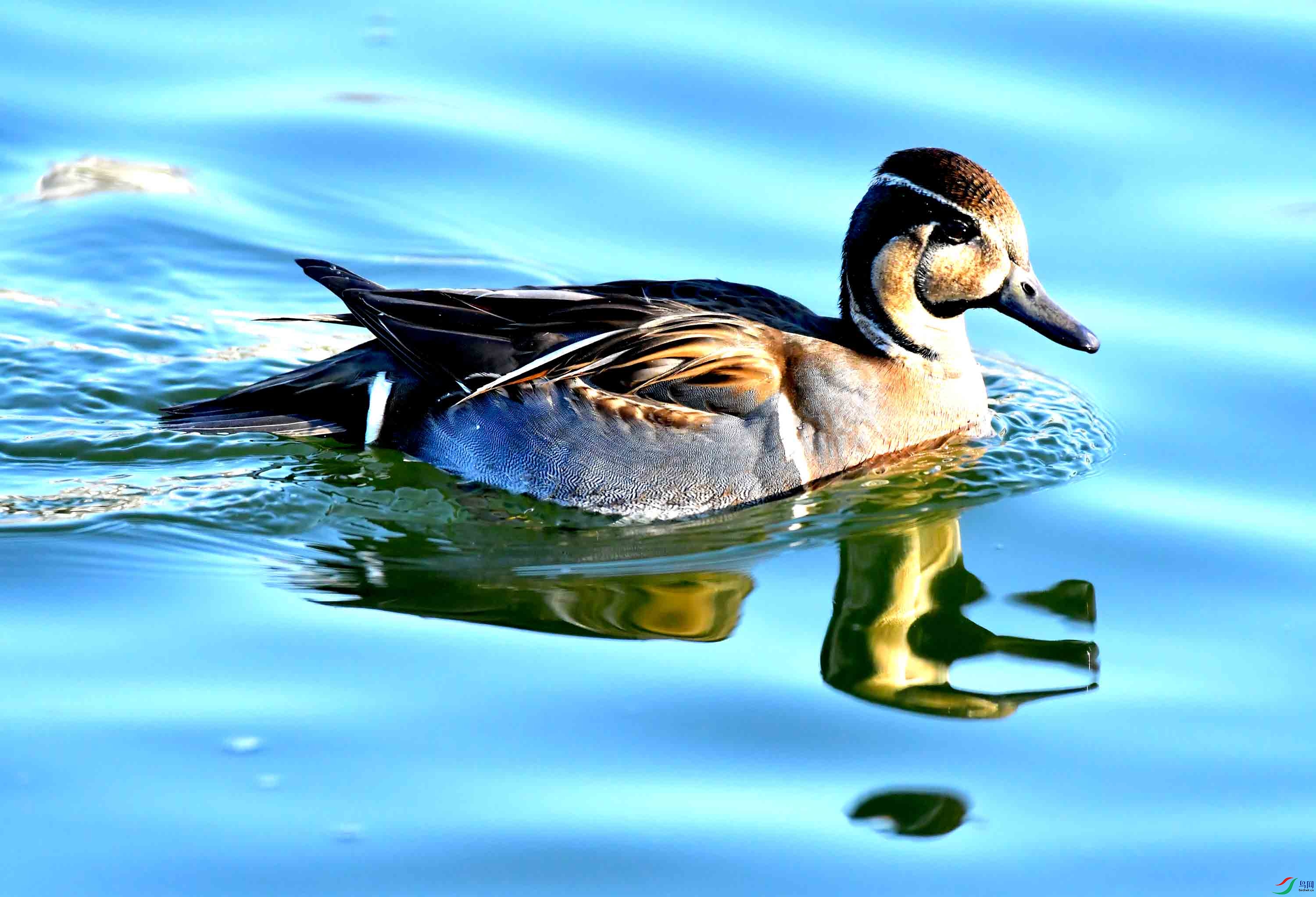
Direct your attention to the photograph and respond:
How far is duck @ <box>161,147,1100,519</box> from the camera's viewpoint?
7.11 m

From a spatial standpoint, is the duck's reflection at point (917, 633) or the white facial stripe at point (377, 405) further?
the white facial stripe at point (377, 405)

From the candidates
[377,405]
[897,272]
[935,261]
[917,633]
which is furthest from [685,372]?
[917,633]

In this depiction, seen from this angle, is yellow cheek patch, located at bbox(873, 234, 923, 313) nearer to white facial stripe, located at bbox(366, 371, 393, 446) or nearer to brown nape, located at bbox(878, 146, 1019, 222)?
brown nape, located at bbox(878, 146, 1019, 222)

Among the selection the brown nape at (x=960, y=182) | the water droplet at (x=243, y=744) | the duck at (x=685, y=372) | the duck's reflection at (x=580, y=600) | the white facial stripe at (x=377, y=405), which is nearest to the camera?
the water droplet at (x=243, y=744)

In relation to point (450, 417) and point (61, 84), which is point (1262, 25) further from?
point (61, 84)

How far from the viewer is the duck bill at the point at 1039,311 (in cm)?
739

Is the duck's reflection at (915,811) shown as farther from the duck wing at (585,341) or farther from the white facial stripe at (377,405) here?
the white facial stripe at (377,405)

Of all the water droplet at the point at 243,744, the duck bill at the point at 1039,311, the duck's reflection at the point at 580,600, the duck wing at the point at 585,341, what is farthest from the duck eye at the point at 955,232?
the water droplet at the point at 243,744

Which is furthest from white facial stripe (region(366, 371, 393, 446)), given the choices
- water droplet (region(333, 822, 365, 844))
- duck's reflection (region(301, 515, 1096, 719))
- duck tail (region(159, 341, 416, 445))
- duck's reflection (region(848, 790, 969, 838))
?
duck's reflection (region(848, 790, 969, 838))

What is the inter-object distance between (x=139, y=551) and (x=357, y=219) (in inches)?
133

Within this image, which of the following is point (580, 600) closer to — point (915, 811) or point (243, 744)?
point (243, 744)

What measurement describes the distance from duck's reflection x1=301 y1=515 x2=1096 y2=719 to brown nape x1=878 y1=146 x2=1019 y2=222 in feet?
4.64

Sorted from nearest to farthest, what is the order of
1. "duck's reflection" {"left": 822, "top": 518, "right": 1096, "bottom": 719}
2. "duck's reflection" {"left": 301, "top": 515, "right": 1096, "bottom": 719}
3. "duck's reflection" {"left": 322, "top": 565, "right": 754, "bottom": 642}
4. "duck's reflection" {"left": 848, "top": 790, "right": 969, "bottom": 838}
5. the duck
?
"duck's reflection" {"left": 848, "top": 790, "right": 969, "bottom": 838} → "duck's reflection" {"left": 822, "top": 518, "right": 1096, "bottom": 719} → "duck's reflection" {"left": 301, "top": 515, "right": 1096, "bottom": 719} → "duck's reflection" {"left": 322, "top": 565, "right": 754, "bottom": 642} → the duck

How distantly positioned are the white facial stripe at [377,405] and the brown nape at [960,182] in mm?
2312
